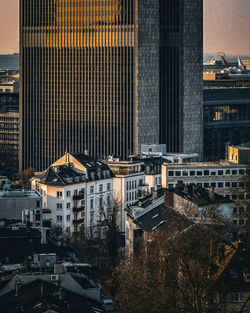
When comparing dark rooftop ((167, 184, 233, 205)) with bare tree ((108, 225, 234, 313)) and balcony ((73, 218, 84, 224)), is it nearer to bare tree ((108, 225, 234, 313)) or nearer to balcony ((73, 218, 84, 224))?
balcony ((73, 218, 84, 224))

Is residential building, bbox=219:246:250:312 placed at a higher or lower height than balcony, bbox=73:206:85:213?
lower

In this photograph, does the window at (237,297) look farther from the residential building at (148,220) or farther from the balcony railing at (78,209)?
the balcony railing at (78,209)

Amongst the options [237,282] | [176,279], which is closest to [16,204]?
[237,282]

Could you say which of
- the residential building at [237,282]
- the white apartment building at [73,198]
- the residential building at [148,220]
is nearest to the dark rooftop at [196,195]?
the residential building at [148,220]

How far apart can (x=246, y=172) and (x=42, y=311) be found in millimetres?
98427

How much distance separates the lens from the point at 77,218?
627 feet

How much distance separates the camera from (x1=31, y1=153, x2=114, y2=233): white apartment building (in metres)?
188

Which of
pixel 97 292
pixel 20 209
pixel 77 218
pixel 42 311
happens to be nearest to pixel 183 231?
pixel 97 292

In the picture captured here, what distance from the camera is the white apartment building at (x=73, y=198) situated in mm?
187625

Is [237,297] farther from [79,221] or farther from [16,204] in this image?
[79,221]

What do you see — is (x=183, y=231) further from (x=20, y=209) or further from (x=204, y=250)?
(x=20, y=209)

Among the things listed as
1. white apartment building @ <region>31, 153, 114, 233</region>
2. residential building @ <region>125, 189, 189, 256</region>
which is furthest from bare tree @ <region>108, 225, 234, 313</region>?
white apartment building @ <region>31, 153, 114, 233</region>

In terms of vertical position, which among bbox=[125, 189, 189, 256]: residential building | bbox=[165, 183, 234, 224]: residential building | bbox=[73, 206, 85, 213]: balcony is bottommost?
bbox=[73, 206, 85, 213]: balcony

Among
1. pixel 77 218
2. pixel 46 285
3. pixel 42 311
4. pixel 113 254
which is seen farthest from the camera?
pixel 77 218
